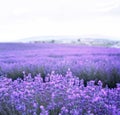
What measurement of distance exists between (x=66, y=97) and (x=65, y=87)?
0.37 ft

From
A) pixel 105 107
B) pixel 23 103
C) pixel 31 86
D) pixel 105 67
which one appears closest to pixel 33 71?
pixel 105 67

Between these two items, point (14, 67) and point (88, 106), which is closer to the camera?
point (88, 106)

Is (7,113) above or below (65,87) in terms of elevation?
below

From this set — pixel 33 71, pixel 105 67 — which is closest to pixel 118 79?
pixel 105 67

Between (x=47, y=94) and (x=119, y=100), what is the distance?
0.62 m

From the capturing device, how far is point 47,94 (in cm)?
240

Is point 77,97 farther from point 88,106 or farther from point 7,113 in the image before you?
point 7,113

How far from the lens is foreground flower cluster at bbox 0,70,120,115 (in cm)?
196

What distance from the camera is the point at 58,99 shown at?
227 centimetres

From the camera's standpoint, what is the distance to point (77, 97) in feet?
6.79

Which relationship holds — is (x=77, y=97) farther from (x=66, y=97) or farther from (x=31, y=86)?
(x=31, y=86)

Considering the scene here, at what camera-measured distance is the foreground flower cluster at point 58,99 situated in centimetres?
196

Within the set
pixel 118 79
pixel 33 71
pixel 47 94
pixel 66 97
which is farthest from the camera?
pixel 33 71

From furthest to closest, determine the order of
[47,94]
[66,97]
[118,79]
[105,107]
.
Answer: [118,79], [47,94], [66,97], [105,107]
